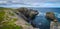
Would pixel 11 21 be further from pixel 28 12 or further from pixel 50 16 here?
pixel 50 16

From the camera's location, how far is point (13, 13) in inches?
51.7

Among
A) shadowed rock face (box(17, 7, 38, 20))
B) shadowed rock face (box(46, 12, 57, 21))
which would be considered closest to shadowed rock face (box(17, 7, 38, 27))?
shadowed rock face (box(17, 7, 38, 20))

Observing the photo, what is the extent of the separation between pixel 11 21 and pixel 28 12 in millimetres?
211

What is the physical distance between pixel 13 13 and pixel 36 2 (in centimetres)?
29

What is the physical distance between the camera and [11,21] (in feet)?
4.22

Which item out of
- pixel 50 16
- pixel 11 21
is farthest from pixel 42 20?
pixel 11 21

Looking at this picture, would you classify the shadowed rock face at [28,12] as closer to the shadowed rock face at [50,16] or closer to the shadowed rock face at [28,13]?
the shadowed rock face at [28,13]

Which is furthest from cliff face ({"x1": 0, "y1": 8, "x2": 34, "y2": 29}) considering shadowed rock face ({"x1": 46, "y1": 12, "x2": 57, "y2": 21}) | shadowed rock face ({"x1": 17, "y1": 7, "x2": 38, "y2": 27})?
shadowed rock face ({"x1": 46, "y1": 12, "x2": 57, "y2": 21})

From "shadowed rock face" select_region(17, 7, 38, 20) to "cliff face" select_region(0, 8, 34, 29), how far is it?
0.22 ft

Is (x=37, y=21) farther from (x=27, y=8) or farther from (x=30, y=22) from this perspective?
(x=27, y=8)

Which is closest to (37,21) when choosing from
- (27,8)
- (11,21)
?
(27,8)

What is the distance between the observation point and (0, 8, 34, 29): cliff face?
1.27 meters

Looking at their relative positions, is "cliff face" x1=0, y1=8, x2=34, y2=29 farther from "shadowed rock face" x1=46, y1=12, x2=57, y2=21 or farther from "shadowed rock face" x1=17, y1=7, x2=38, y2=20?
"shadowed rock face" x1=46, y1=12, x2=57, y2=21

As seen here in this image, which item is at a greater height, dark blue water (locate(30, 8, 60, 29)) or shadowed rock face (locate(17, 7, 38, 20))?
shadowed rock face (locate(17, 7, 38, 20))
